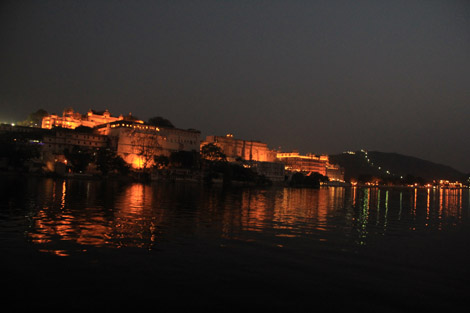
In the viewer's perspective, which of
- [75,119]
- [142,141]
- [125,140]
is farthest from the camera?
[75,119]

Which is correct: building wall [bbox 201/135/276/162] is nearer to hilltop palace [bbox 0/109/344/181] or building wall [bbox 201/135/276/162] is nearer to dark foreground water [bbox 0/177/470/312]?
hilltop palace [bbox 0/109/344/181]

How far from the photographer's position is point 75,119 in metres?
132

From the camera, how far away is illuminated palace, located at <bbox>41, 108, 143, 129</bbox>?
130 meters

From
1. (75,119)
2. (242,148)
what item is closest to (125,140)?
(75,119)

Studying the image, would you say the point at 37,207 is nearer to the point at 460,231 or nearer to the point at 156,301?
the point at 156,301

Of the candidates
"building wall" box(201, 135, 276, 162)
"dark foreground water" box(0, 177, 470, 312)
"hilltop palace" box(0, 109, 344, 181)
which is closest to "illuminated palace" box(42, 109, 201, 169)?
"hilltop palace" box(0, 109, 344, 181)

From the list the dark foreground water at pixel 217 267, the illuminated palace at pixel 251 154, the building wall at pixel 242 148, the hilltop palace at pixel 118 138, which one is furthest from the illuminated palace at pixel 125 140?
the dark foreground water at pixel 217 267

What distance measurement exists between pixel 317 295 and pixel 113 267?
5717 millimetres

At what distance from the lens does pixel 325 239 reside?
18188mm

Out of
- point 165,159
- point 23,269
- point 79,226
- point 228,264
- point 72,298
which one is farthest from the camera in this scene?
point 165,159

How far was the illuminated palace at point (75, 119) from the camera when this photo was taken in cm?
12988

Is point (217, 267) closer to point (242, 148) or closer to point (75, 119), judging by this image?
point (75, 119)

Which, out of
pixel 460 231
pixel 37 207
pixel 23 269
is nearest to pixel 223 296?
pixel 23 269

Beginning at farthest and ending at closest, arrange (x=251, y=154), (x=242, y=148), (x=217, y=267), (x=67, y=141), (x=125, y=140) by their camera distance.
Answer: (x=251, y=154), (x=242, y=148), (x=125, y=140), (x=67, y=141), (x=217, y=267)
